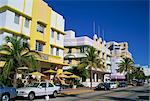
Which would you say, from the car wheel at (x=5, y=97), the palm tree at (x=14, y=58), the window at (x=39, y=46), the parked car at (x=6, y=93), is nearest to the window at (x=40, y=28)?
the window at (x=39, y=46)

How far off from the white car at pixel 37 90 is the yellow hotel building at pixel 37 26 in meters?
7.98

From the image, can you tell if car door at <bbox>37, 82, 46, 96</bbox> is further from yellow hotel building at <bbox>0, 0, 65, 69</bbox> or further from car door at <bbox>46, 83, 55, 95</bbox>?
yellow hotel building at <bbox>0, 0, 65, 69</bbox>

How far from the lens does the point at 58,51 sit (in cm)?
4306

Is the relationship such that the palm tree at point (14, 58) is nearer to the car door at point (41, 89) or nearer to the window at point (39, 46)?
the car door at point (41, 89)

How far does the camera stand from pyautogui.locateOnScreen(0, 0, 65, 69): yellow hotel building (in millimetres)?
31575

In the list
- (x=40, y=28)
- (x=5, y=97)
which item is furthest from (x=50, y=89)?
(x=40, y=28)

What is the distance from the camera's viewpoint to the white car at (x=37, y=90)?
875 inches

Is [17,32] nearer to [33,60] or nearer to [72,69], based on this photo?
[33,60]

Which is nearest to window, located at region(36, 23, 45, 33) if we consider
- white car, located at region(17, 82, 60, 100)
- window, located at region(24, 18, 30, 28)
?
window, located at region(24, 18, 30, 28)

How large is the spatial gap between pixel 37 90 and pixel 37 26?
613 inches

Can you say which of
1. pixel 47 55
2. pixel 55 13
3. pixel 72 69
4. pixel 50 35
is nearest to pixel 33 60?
pixel 47 55

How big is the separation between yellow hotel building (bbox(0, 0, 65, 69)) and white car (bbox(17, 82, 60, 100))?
7985 mm

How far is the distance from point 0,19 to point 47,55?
8869 millimetres

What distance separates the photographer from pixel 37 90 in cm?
2342
